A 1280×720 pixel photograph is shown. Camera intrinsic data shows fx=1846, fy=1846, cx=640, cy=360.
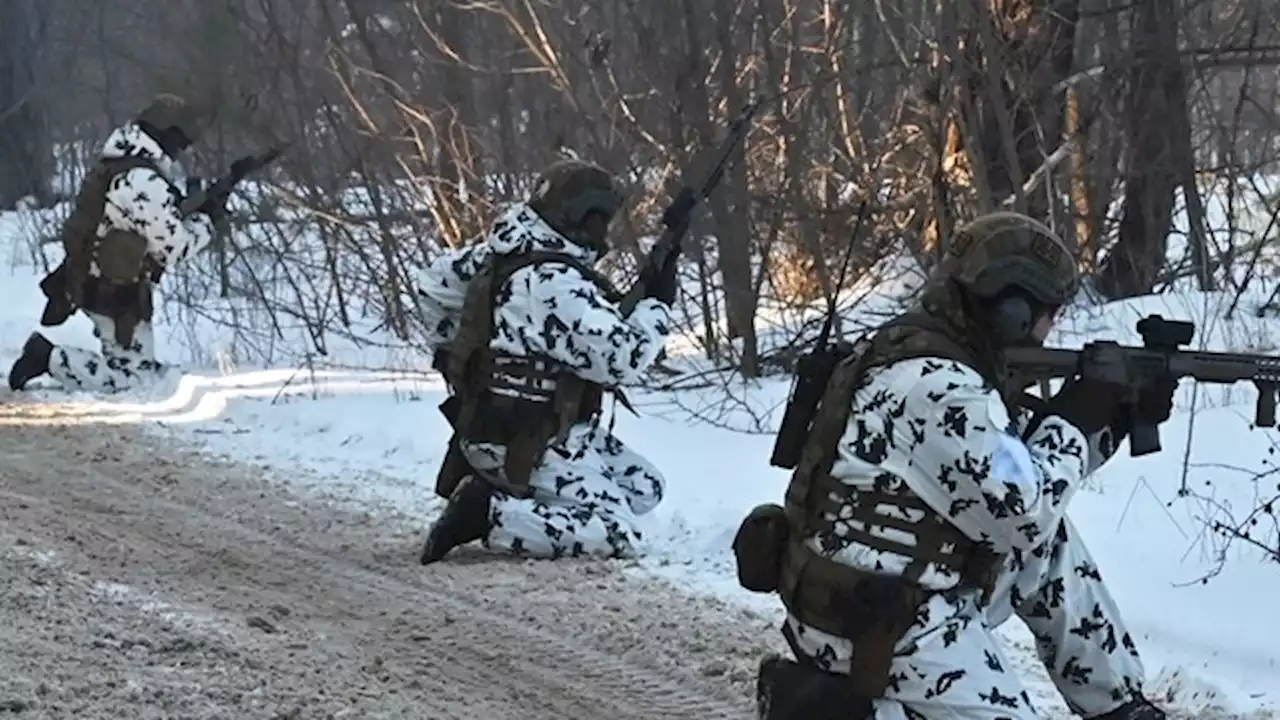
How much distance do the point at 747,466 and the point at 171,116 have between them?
4.67m

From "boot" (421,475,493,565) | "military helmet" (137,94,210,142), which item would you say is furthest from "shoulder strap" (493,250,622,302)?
"military helmet" (137,94,210,142)

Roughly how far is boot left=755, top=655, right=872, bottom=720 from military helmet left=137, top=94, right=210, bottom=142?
7.97m

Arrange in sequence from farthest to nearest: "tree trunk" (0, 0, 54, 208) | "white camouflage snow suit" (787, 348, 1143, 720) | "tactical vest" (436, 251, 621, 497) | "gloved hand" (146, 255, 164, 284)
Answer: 1. "tree trunk" (0, 0, 54, 208)
2. "gloved hand" (146, 255, 164, 284)
3. "tactical vest" (436, 251, 621, 497)
4. "white camouflage snow suit" (787, 348, 1143, 720)

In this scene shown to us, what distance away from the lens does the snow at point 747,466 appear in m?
5.88

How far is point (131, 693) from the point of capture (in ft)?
16.9

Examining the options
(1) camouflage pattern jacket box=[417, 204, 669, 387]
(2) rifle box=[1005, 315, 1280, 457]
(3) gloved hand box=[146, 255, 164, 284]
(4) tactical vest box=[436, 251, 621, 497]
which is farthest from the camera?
(3) gloved hand box=[146, 255, 164, 284]

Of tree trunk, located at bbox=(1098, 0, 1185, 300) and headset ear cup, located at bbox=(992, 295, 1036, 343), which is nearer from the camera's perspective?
headset ear cup, located at bbox=(992, 295, 1036, 343)

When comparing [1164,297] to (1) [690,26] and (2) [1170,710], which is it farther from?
(2) [1170,710]

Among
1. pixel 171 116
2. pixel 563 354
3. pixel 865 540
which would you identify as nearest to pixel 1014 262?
pixel 865 540

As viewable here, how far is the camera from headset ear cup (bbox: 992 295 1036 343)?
4094 mm

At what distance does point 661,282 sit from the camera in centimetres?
736

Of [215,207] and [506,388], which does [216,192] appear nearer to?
[215,207]

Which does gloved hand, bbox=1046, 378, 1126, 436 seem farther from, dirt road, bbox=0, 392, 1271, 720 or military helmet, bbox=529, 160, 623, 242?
military helmet, bbox=529, 160, 623, 242

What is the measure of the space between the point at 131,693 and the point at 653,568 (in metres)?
2.45
